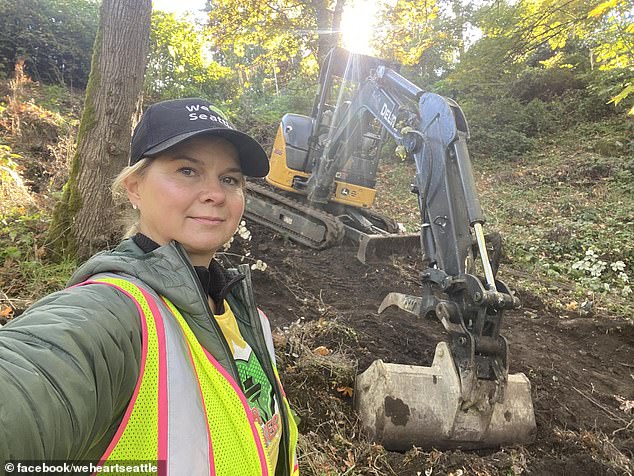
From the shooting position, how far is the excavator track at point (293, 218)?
22.5ft

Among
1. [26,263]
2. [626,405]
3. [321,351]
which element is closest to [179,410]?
[321,351]

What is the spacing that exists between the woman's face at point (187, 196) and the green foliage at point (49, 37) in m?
10.6

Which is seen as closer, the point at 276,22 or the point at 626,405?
the point at 626,405

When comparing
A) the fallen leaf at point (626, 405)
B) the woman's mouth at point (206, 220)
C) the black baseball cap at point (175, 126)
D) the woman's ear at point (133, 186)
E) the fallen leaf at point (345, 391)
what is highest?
the black baseball cap at point (175, 126)

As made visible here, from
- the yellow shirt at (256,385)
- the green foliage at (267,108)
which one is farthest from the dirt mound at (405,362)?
the green foliage at (267,108)

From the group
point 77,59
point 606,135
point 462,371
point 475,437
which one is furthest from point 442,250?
point 606,135

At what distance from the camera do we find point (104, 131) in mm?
4168

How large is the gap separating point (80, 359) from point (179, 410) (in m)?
0.22

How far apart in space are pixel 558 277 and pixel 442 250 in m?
4.41

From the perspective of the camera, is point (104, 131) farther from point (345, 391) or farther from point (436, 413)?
point (436, 413)

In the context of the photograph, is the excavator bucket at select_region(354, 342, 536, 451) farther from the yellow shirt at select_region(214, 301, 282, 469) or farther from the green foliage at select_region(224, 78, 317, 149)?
the green foliage at select_region(224, 78, 317, 149)

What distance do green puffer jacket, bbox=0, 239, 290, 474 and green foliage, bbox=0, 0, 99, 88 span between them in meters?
11.0

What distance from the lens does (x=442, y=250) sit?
11.7ft

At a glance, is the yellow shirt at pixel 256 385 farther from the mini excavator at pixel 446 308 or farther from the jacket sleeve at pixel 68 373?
the mini excavator at pixel 446 308
